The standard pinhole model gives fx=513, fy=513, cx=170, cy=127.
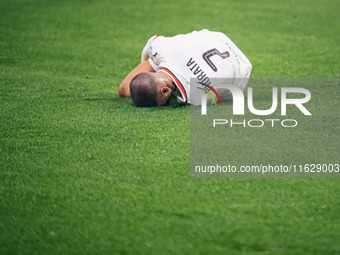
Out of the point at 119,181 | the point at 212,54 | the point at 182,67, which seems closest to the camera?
the point at 119,181

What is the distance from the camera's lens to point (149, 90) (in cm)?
466

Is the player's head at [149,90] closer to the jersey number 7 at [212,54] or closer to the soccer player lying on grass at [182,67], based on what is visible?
the soccer player lying on grass at [182,67]

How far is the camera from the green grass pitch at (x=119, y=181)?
262 centimetres

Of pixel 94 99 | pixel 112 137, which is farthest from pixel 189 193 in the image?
pixel 94 99

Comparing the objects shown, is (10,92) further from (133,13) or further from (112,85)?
(133,13)

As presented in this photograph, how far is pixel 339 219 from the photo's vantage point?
111 inches

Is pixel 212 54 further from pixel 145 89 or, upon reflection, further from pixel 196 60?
pixel 145 89

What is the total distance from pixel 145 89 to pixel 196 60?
0.59 meters

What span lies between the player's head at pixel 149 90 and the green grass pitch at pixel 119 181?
0.11m

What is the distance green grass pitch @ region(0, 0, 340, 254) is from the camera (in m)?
2.62

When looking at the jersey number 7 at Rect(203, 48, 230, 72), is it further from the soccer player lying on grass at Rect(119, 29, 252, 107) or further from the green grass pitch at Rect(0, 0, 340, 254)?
the green grass pitch at Rect(0, 0, 340, 254)

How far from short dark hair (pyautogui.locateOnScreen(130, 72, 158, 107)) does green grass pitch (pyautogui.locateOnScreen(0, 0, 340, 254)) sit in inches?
4.4
